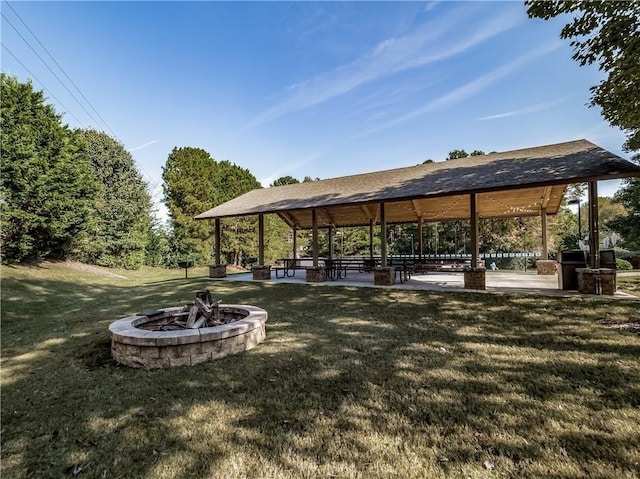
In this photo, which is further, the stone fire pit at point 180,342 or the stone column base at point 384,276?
the stone column base at point 384,276

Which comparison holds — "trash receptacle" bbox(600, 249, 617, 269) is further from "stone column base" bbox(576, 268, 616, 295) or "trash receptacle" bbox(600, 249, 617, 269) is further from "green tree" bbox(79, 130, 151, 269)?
"green tree" bbox(79, 130, 151, 269)

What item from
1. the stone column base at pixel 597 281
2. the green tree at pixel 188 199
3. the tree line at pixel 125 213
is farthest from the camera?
the green tree at pixel 188 199

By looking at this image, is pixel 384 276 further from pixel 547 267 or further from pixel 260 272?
pixel 547 267

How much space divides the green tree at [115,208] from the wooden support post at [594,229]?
72.8 ft

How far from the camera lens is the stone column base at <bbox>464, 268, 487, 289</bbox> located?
8.93m

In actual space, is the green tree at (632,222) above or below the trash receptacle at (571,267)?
above

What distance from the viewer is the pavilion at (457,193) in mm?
7988

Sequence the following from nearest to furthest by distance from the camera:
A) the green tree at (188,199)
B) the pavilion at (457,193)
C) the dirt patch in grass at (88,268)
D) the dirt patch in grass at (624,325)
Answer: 1. the dirt patch in grass at (624,325)
2. the pavilion at (457,193)
3. the dirt patch in grass at (88,268)
4. the green tree at (188,199)

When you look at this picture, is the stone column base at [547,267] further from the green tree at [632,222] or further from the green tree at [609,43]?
the green tree at [609,43]

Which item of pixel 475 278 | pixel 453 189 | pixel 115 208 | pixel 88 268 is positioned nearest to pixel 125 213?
pixel 115 208

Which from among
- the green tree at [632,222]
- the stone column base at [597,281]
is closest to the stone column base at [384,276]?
the stone column base at [597,281]

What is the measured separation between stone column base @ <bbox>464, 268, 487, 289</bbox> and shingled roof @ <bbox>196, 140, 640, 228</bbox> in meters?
2.28

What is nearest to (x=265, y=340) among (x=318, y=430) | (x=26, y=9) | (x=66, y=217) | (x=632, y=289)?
(x=318, y=430)

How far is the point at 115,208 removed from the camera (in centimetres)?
1967
